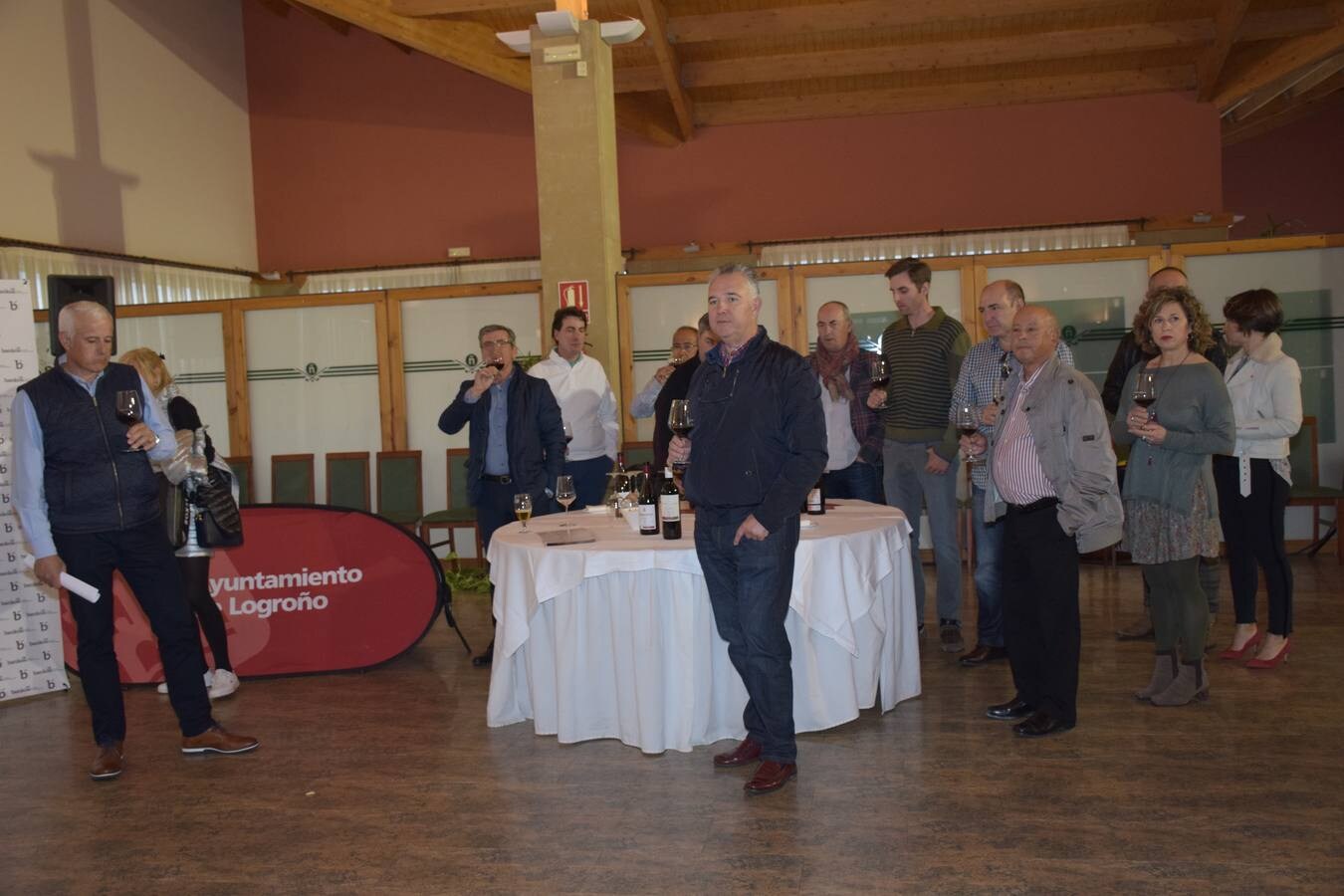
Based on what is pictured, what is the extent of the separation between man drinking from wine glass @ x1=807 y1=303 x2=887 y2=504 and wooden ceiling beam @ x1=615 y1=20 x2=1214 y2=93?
738 centimetres

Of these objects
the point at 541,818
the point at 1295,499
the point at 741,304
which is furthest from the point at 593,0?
the point at 541,818

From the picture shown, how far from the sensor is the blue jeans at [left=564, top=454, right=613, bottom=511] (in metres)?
5.66

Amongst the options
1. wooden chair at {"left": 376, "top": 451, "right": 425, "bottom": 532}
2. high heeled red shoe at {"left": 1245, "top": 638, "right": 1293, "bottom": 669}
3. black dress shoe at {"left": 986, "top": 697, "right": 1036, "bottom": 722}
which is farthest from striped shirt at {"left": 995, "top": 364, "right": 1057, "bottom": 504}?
wooden chair at {"left": 376, "top": 451, "right": 425, "bottom": 532}

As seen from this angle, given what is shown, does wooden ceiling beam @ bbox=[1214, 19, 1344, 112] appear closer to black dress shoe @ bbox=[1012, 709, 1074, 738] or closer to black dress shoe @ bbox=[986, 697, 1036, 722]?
black dress shoe @ bbox=[986, 697, 1036, 722]

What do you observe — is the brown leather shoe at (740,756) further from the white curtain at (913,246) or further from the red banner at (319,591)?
the white curtain at (913,246)

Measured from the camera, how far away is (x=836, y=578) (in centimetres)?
378

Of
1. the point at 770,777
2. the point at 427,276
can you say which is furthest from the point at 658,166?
the point at 770,777

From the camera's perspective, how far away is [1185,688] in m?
4.20

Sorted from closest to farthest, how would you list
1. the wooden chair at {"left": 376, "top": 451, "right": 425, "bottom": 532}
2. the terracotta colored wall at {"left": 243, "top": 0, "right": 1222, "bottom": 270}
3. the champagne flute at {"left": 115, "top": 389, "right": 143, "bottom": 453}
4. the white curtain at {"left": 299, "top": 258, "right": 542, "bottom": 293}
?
the champagne flute at {"left": 115, "top": 389, "right": 143, "bottom": 453}, the wooden chair at {"left": 376, "top": 451, "right": 425, "bottom": 532}, the terracotta colored wall at {"left": 243, "top": 0, "right": 1222, "bottom": 270}, the white curtain at {"left": 299, "top": 258, "right": 542, "bottom": 293}

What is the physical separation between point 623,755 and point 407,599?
5.98 feet

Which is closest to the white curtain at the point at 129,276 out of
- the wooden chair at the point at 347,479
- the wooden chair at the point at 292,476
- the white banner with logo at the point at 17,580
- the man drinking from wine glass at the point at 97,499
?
the wooden chair at the point at 292,476

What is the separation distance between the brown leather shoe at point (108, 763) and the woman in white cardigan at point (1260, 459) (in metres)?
4.40

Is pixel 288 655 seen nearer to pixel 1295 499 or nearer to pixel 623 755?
pixel 623 755

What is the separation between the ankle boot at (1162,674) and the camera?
4.23 metres
